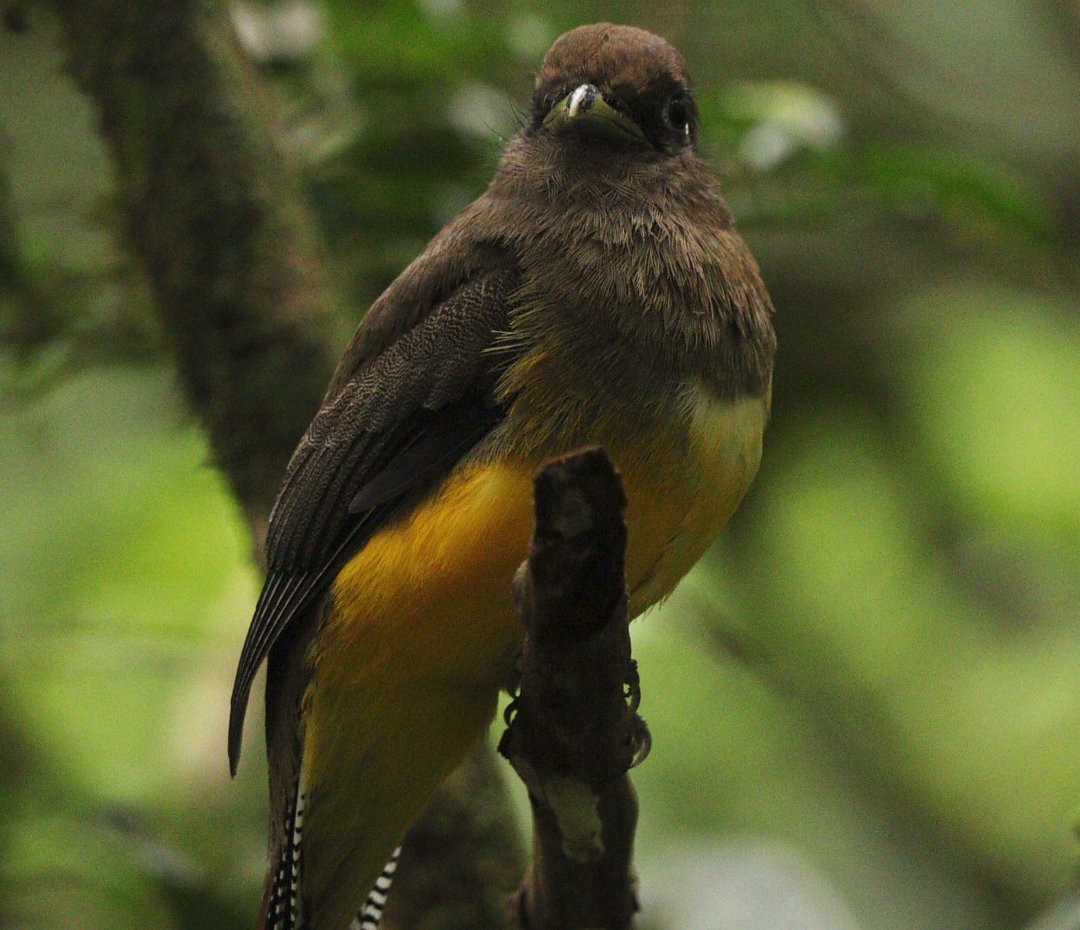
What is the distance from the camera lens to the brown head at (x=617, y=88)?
3604mm

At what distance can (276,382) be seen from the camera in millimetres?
4387

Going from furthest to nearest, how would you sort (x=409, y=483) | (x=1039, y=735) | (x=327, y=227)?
(x=1039, y=735)
(x=327, y=227)
(x=409, y=483)

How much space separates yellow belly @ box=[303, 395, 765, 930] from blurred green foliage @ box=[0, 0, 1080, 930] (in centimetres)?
105

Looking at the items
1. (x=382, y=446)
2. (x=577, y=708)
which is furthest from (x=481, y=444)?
(x=577, y=708)

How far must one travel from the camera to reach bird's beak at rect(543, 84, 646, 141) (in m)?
3.57

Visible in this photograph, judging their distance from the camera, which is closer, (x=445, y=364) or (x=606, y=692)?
(x=606, y=692)

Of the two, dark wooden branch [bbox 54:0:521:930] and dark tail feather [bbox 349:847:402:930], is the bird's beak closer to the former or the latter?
dark wooden branch [bbox 54:0:521:930]

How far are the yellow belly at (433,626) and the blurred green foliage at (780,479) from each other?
105 cm

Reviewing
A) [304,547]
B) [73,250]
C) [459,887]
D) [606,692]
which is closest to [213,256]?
[73,250]

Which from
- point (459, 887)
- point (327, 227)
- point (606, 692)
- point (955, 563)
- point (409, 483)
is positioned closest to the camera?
point (606, 692)

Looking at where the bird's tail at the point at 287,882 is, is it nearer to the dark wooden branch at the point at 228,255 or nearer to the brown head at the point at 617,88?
the dark wooden branch at the point at 228,255

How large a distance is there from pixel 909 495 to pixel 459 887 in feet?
9.59

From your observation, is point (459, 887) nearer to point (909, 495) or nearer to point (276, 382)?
point (276, 382)

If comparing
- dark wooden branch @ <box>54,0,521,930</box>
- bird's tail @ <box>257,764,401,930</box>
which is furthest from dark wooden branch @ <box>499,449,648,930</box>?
dark wooden branch @ <box>54,0,521,930</box>
